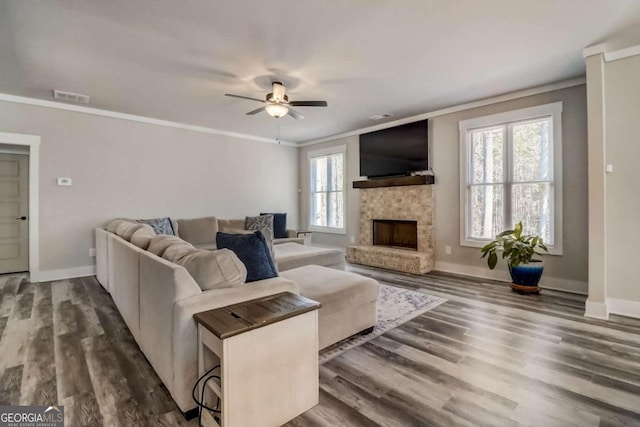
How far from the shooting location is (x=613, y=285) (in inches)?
124

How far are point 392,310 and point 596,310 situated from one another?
2.04 metres

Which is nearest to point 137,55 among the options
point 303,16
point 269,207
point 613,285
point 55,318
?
point 303,16

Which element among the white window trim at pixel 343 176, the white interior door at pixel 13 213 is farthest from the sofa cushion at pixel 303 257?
the white interior door at pixel 13 213

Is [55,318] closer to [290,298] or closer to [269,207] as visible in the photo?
[290,298]

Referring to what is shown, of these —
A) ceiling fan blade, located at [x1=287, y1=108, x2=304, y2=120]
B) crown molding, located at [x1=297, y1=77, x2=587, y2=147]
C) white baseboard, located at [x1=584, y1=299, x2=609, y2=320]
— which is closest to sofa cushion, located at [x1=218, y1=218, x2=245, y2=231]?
ceiling fan blade, located at [x1=287, y1=108, x2=304, y2=120]

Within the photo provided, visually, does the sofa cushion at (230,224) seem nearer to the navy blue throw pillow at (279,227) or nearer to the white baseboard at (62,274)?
the navy blue throw pillow at (279,227)

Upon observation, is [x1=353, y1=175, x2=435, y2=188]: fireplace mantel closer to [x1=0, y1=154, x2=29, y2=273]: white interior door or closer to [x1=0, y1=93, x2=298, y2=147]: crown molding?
[x1=0, y1=93, x2=298, y2=147]: crown molding

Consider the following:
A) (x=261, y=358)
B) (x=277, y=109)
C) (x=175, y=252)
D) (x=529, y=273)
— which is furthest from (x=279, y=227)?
(x=261, y=358)

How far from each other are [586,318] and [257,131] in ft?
19.3

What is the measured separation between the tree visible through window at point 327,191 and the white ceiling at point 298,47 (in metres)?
2.53

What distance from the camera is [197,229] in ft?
17.5

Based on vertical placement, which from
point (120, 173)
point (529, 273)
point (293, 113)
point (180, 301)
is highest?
point (293, 113)

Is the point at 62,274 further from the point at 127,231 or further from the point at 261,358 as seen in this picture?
the point at 261,358

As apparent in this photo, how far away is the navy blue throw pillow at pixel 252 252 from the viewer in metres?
2.12
